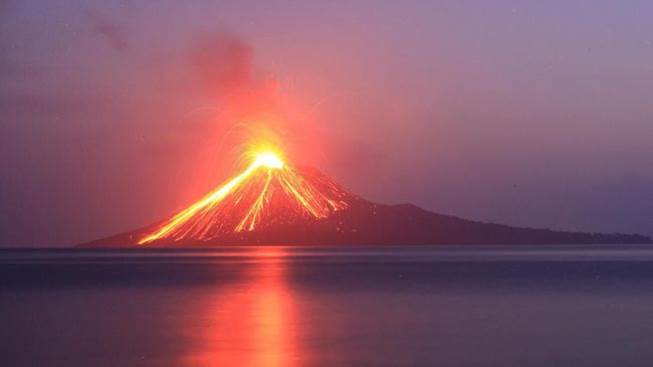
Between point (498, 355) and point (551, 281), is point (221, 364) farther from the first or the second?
point (551, 281)

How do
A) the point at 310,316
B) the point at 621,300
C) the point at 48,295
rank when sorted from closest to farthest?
the point at 310,316 < the point at 621,300 < the point at 48,295

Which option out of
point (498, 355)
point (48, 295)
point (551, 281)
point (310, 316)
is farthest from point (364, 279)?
point (498, 355)

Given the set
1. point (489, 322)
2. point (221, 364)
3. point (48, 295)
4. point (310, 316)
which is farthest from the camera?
point (48, 295)

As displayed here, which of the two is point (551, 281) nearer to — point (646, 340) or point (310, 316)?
point (310, 316)

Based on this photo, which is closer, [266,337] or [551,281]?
[266,337]

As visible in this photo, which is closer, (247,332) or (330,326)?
(247,332)

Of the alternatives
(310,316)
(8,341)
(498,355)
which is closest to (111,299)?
(310,316)
